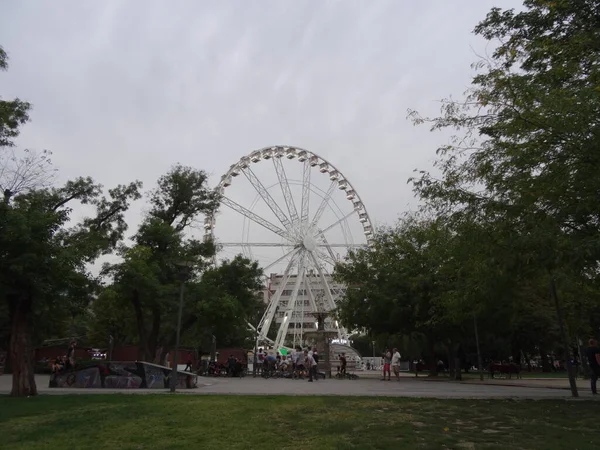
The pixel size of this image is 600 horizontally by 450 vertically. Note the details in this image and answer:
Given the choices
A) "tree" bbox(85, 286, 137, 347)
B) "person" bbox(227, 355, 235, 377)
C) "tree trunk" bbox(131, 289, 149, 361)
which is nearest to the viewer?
"tree trunk" bbox(131, 289, 149, 361)

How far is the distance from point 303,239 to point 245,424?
33111 mm

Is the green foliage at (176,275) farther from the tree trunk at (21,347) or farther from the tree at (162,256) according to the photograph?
the tree trunk at (21,347)

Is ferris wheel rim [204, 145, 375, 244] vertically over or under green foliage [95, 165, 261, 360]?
over

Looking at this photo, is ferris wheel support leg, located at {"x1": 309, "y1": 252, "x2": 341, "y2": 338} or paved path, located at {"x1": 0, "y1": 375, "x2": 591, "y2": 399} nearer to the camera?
paved path, located at {"x1": 0, "y1": 375, "x2": 591, "y2": 399}

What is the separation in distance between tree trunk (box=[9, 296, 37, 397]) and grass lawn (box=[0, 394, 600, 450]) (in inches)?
77.7

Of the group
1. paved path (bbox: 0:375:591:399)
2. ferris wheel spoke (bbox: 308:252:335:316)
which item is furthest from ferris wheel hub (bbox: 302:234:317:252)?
paved path (bbox: 0:375:591:399)

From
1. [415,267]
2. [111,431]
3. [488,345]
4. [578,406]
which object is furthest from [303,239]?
[111,431]

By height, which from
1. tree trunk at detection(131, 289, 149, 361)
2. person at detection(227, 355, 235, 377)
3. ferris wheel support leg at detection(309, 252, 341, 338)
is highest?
ferris wheel support leg at detection(309, 252, 341, 338)

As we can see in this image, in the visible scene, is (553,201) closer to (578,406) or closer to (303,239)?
(578,406)

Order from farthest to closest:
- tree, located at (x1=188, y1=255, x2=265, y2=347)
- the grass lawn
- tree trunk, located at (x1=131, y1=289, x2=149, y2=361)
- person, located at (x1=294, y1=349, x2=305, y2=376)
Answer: person, located at (x1=294, y1=349, x2=305, y2=376) < tree, located at (x1=188, y1=255, x2=265, y2=347) < tree trunk, located at (x1=131, y1=289, x2=149, y2=361) < the grass lawn

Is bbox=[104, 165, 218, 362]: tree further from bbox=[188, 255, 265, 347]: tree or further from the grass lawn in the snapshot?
the grass lawn

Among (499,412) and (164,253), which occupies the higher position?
(164,253)

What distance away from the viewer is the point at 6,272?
1492 centimetres

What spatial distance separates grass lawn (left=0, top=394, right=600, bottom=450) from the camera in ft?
→ 24.9
